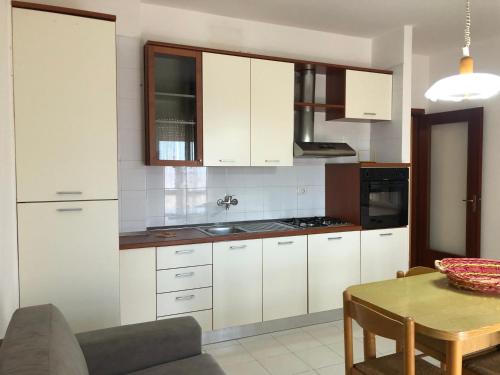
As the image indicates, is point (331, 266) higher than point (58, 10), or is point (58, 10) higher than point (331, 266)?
point (58, 10)

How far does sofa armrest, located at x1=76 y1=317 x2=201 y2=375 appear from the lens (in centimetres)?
189

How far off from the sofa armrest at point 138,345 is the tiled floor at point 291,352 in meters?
0.86

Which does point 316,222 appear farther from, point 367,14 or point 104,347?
point 104,347

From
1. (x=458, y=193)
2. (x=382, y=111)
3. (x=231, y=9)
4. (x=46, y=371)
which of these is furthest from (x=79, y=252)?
(x=458, y=193)

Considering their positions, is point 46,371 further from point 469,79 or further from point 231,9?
point 231,9

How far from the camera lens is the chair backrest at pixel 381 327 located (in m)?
1.55

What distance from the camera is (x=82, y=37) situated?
2580 millimetres

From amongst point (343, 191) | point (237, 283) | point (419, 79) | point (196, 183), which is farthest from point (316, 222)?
point (419, 79)

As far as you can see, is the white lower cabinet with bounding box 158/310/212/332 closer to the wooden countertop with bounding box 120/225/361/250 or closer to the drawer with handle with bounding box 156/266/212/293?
the drawer with handle with bounding box 156/266/212/293

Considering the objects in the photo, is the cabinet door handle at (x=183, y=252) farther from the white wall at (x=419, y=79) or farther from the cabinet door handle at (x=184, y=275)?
the white wall at (x=419, y=79)

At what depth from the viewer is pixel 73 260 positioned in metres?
2.60

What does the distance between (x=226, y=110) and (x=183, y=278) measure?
1337mm

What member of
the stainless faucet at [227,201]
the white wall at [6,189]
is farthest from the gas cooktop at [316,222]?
the white wall at [6,189]

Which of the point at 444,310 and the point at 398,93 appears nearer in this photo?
the point at 444,310
